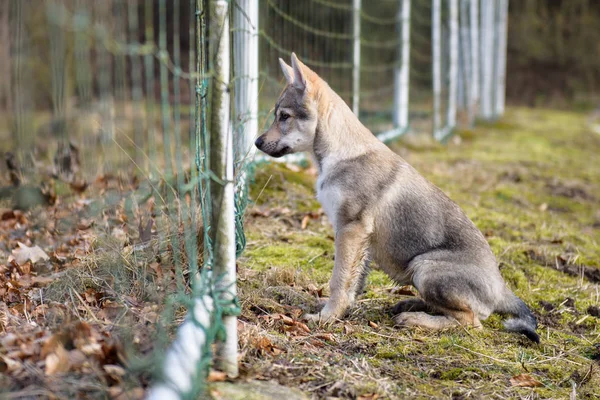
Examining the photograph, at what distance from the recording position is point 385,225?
13.4 feet

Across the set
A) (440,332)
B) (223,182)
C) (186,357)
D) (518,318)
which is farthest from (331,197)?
(186,357)

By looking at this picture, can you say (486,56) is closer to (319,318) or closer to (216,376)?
(319,318)

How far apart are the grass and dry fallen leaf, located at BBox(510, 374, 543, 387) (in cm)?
3

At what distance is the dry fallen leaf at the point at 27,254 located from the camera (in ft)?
14.4

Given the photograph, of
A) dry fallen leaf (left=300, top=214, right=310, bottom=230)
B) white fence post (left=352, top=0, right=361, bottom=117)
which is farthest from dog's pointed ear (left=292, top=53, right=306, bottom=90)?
white fence post (left=352, top=0, right=361, bottom=117)

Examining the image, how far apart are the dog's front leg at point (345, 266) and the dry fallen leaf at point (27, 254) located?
1948 mm

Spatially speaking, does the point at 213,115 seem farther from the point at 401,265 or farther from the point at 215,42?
the point at 401,265

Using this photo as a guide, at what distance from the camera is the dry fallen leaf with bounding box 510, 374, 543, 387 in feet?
10.6

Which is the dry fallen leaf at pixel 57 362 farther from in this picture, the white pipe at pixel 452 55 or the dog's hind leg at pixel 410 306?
the white pipe at pixel 452 55

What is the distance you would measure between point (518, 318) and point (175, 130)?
2308 millimetres

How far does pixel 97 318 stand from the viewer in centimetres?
319

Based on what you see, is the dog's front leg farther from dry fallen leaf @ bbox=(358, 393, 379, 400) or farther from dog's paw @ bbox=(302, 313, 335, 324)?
dry fallen leaf @ bbox=(358, 393, 379, 400)

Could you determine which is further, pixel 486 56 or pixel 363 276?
pixel 486 56

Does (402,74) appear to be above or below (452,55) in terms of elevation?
below
